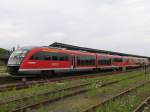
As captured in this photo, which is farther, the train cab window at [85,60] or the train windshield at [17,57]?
the train cab window at [85,60]

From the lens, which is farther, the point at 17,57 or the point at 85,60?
the point at 85,60

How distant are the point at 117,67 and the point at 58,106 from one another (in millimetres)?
35838

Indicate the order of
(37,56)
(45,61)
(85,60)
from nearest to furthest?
1. (37,56)
2. (45,61)
3. (85,60)

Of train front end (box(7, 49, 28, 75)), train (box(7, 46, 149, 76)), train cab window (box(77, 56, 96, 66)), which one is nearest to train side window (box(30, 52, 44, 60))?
train (box(7, 46, 149, 76))

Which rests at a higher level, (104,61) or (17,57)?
(17,57)

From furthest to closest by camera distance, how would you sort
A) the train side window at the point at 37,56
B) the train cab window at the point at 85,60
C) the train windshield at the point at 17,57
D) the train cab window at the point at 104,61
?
the train cab window at the point at 104,61, the train cab window at the point at 85,60, the train side window at the point at 37,56, the train windshield at the point at 17,57

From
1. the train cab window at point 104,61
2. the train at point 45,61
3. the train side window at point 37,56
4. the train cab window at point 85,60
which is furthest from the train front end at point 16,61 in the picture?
the train cab window at point 104,61

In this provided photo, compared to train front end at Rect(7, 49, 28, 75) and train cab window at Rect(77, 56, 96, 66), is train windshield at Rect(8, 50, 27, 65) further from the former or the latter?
train cab window at Rect(77, 56, 96, 66)

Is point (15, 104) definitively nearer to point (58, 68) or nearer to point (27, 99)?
point (27, 99)

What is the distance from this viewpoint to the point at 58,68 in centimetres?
2602

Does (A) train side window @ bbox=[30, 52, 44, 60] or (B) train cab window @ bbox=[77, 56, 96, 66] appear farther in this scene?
(B) train cab window @ bbox=[77, 56, 96, 66]

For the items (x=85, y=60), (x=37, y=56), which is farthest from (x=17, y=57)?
(x=85, y=60)

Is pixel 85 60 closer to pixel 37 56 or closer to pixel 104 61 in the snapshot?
pixel 104 61

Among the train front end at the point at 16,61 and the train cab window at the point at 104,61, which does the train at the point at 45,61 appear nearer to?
the train front end at the point at 16,61
